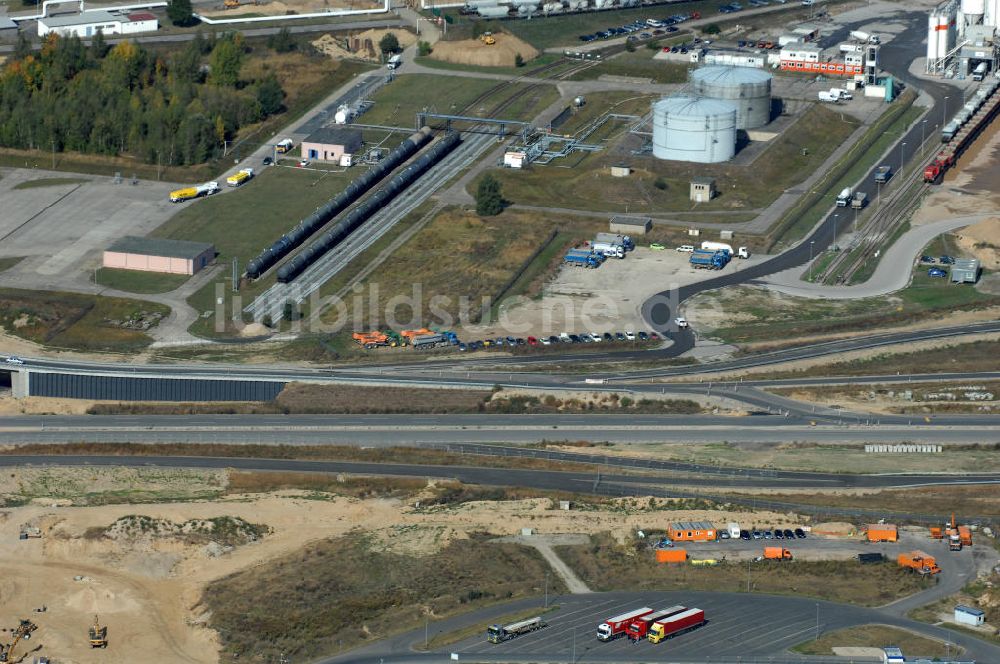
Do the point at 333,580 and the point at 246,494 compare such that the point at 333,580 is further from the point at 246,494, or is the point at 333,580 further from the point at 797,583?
the point at 797,583

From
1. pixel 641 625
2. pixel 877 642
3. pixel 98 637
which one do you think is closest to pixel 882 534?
pixel 877 642

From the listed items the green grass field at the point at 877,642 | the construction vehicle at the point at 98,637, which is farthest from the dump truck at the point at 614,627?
the construction vehicle at the point at 98,637

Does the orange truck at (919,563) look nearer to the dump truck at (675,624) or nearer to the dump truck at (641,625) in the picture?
the dump truck at (675,624)

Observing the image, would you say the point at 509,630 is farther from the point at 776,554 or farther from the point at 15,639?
the point at 15,639

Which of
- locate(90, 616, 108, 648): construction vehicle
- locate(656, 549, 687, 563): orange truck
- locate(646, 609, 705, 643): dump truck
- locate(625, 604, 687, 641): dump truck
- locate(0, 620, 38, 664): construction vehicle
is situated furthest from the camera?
locate(656, 549, 687, 563): orange truck

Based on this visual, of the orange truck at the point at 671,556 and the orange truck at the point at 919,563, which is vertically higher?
the orange truck at the point at 919,563

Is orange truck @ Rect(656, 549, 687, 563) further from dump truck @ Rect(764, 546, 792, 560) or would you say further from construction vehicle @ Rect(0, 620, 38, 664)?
construction vehicle @ Rect(0, 620, 38, 664)

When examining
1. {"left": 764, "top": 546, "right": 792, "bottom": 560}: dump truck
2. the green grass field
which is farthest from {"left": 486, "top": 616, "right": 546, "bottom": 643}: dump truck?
{"left": 764, "top": 546, "right": 792, "bottom": 560}: dump truck
